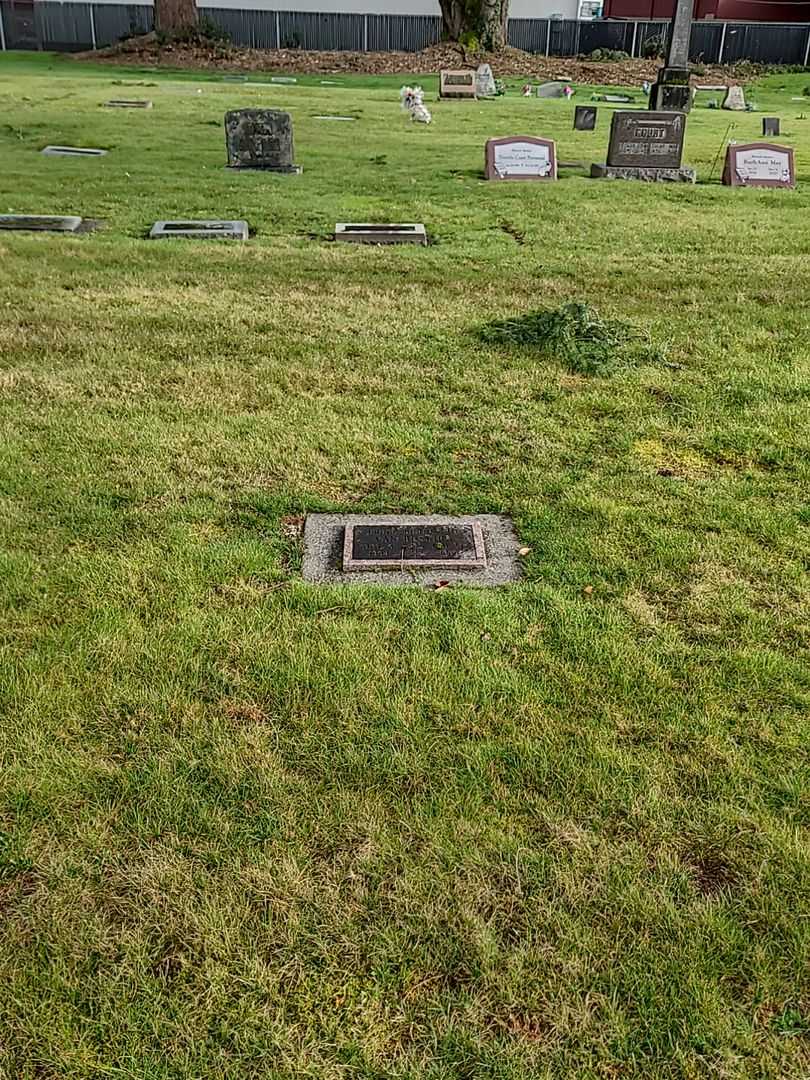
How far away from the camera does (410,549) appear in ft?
12.0

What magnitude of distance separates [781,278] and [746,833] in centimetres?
670

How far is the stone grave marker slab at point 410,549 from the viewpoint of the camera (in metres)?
3.52

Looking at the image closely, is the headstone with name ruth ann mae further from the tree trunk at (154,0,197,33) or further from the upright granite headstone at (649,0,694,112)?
the tree trunk at (154,0,197,33)

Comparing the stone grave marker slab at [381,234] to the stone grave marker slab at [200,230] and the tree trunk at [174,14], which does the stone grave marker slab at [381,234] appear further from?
the tree trunk at [174,14]

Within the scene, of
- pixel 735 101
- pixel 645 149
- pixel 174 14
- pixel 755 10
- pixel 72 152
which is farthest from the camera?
pixel 755 10

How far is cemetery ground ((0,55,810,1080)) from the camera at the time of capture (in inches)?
77.8

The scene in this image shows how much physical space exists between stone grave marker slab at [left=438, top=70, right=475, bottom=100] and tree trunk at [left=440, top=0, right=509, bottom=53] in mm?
8449


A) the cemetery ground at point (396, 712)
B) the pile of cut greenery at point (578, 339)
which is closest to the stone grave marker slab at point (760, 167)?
the cemetery ground at point (396, 712)

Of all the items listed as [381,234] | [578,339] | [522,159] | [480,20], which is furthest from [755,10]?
[578,339]

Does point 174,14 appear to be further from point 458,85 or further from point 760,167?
point 760,167

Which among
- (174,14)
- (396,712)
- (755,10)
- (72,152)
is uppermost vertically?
(755,10)

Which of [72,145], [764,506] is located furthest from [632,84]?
[764,506]

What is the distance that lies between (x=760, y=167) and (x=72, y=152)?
31.4 feet

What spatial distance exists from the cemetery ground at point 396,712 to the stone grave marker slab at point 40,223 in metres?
2.95
